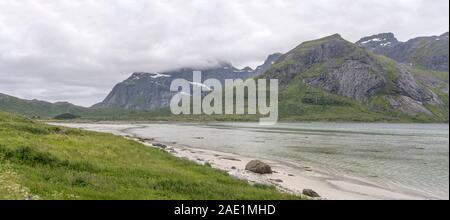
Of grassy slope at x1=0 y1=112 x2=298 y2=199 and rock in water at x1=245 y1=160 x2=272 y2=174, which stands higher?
grassy slope at x1=0 y1=112 x2=298 y2=199

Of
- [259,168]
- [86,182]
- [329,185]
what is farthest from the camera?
[259,168]

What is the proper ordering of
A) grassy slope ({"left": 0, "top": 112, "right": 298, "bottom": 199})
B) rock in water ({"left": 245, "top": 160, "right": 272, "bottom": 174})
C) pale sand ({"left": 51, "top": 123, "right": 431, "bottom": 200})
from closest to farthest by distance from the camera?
grassy slope ({"left": 0, "top": 112, "right": 298, "bottom": 199}) → pale sand ({"left": 51, "top": 123, "right": 431, "bottom": 200}) → rock in water ({"left": 245, "top": 160, "right": 272, "bottom": 174})

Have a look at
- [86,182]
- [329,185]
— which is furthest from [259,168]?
[86,182]

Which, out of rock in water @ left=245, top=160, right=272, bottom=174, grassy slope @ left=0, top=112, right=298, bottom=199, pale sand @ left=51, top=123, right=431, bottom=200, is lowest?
pale sand @ left=51, top=123, right=431, bottom=200

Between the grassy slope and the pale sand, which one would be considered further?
the pale sand

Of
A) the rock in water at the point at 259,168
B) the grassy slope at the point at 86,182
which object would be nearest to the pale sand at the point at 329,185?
the rock in water at the point at 259,168

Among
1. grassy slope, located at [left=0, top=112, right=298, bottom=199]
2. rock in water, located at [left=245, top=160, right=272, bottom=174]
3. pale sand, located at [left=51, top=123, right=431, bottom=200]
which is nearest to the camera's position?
grassy slope, located at [left=0, top=112, right=298, bottom=199]

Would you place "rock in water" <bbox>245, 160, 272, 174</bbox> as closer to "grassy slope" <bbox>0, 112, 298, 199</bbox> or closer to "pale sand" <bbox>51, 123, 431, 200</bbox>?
"pale sand" <bbox>51, 123, 431, 200</bbox>

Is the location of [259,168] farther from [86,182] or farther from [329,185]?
[86,182]

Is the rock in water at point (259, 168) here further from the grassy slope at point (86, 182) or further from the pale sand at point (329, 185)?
the grassy slope at point (86, 182)

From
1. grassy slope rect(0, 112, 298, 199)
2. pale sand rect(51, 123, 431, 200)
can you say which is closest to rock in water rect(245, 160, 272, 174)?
pale sand rect(51, 123, 431, 200)

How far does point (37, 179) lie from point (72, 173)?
2771 millimetres
